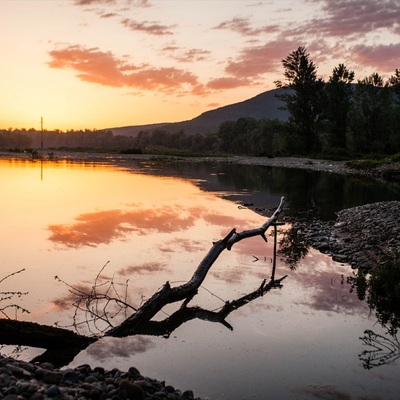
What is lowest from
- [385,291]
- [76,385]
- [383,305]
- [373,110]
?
[383,305]

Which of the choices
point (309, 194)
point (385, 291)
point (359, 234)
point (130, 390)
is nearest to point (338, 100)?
point (309, 194)

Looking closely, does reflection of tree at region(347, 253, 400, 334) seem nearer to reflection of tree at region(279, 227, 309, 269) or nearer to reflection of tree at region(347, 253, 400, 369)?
reflection of tree at region(347, 253, 400, 369)

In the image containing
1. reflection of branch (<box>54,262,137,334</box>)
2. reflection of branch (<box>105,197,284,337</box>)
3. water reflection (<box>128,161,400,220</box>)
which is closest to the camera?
reflection of branch (<box>105,197,284,337</box>)

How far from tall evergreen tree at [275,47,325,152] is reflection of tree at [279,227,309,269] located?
77.9 meters

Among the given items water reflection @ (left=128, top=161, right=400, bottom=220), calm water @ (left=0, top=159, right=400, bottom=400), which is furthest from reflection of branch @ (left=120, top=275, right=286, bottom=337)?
water reflection @ (left=128, top=161, right=400, bottom=220)

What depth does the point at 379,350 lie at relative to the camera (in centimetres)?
1021

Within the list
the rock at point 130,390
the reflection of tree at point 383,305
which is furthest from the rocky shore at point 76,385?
the reflection of tree at point 383,305

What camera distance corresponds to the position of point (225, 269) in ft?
53.2

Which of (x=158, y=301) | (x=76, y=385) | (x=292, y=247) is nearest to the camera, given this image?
(x=76, y=385)

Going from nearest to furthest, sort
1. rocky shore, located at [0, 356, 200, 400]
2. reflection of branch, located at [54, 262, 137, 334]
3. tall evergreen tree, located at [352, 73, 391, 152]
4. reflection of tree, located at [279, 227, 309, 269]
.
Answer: rocky shore, located at [0, 356, 200, 400] < reflection of branch, located at [54, 262, 137, 334] < reflection of tree, located at [279, 227, 309, 269] < tall evergreen tree, located at [352, 73, 391, 152]

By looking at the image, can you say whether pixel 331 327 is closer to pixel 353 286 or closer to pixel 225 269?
pixel 353 286

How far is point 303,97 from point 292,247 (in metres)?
82.0

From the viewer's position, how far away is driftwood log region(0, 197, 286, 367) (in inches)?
376

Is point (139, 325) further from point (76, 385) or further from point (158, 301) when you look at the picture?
point (76, 385)
